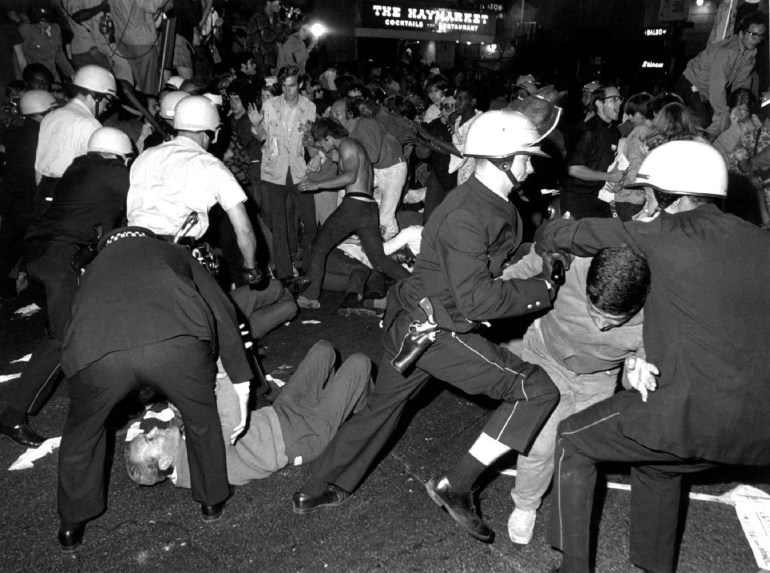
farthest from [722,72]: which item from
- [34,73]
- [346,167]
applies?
[34,73]

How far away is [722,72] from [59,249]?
7.96 metres

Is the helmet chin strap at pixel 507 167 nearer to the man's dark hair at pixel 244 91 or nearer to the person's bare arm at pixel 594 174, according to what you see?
the person's bare arm at pixel 594 174

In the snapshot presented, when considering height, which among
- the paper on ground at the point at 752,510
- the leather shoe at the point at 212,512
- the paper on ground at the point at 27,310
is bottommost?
the paper on ground at the point at 752,510

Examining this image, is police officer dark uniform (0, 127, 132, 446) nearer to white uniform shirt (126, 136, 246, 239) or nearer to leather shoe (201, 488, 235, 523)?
white uniform shirt (126, 136, 246, 239)

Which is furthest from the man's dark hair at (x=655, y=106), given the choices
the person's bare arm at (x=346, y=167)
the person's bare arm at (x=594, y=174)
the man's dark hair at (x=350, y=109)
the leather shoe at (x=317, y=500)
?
the leather shoe at (x=317, y=500)

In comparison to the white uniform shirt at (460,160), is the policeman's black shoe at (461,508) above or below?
below

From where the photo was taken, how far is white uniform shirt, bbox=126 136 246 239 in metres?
3.58

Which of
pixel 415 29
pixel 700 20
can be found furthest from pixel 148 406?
pixel 700 20

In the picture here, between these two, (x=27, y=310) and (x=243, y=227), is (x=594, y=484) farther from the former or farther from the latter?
(x=27, y=310)

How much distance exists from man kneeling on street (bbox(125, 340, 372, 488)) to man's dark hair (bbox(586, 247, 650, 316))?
63.3 inches

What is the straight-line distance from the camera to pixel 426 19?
837 inches

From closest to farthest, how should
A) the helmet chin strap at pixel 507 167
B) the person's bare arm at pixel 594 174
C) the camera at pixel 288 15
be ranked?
the helmet chin strap at pixel 507 167, the person's bare arm at pixel 594 174, the camera at pixel 288 15

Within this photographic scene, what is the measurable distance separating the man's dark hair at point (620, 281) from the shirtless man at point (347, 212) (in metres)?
4.05

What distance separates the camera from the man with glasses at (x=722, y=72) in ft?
23.3
